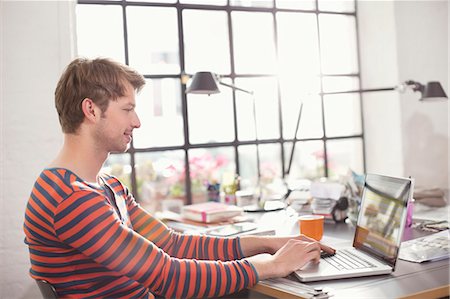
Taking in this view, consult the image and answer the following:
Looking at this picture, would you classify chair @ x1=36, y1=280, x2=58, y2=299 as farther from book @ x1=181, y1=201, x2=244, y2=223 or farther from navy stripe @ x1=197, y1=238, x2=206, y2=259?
book @ x1=181, y1=201, x2=244, y2=223

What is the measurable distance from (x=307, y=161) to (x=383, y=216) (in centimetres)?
187

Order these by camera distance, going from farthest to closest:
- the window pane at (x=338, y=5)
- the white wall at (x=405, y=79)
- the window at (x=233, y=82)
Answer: the window pane at (x=338, y=5), the white wall at (x=405, y=79), the window at (x=233, y=82)

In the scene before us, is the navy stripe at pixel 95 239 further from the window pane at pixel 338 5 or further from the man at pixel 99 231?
the window pane at pixel 338 5

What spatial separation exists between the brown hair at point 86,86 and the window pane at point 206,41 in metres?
1.62

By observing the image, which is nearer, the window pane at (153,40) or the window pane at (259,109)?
the window pane at (153,40)

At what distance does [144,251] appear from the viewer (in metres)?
1.35

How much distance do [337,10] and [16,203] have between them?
92.1 inches

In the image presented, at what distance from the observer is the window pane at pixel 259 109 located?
128 inches

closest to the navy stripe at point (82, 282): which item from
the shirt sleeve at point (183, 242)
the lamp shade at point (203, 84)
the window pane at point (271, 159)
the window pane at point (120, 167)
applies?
the shirt sleeve at point (183, 242)

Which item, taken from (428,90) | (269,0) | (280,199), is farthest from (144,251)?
(269,0)

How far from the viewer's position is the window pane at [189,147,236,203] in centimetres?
311

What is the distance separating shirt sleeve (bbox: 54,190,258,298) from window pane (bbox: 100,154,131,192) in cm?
160

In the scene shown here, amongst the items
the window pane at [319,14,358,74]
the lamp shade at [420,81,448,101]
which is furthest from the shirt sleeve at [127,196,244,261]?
the window pane at [319,14,358,74]

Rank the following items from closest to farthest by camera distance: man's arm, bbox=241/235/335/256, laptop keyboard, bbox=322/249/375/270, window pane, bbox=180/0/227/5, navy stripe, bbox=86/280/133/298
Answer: navy stripe, bbox=86/280/133/298, laptop keyboard, bbox=322/249/375/270, man's arm, bbox=241/235/335/256, window pane, bbox=180/0/227/5
